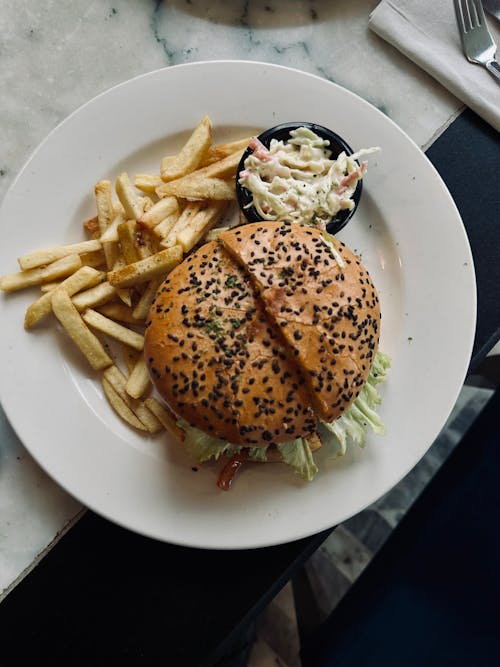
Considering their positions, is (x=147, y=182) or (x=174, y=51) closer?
(x=147, y=182)

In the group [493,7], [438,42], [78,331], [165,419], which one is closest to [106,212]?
[78,331]

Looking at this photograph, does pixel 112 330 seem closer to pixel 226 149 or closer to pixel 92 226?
pixel 92 226

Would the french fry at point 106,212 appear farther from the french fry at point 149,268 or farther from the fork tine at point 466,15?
the fork tine at point 466,15

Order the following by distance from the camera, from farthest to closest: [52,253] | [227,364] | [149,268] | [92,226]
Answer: [92,226]
[52,253]
[149,268]
[227,364]

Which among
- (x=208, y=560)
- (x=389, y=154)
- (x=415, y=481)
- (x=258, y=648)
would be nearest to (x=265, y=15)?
(x=389, y=154)

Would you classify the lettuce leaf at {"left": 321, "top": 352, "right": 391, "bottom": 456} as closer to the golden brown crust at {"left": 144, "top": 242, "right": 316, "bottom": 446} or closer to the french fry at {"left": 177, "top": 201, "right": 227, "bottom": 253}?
the golden brown crust at {"left": 144, "top": 242, "right": 316, "bottom": 446}

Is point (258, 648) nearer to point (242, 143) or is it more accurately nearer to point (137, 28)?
point (242, 143)
